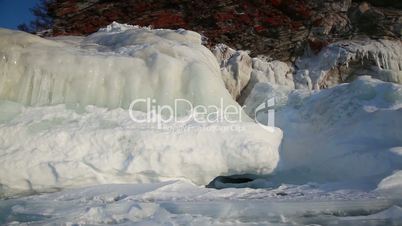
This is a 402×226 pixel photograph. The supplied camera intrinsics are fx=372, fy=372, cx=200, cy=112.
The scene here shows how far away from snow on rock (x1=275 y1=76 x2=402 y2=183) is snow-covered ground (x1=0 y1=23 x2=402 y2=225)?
1 cm

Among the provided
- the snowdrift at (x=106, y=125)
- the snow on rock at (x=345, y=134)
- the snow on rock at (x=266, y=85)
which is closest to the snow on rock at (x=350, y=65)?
the snow on rock at (x=266, y=85)

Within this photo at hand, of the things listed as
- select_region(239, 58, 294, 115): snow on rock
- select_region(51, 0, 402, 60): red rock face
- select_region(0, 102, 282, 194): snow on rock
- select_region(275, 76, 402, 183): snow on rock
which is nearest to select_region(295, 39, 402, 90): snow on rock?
select_region(239, 58, 294, 115): snow on rock

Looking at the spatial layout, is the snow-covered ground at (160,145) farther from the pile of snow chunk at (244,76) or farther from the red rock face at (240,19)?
the red rock face at (240,19)

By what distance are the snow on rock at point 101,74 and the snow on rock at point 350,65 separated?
3844mm

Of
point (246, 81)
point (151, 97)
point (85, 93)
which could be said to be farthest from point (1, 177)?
point (246, 81)

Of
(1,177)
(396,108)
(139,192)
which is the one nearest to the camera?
(139,192)

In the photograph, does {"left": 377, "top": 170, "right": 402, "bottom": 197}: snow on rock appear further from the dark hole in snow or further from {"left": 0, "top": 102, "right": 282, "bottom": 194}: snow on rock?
the dark hole in snow

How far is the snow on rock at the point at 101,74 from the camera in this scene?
422 centimetres

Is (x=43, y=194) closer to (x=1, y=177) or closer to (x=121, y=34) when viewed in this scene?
(x=1, y=177)

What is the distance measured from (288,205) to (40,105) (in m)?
2.93

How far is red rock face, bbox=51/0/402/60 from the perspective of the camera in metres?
9.12

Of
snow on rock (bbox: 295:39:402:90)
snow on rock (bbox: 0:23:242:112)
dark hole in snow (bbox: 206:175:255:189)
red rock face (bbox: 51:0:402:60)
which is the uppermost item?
red rock face (bbox: 51:0:402:60)

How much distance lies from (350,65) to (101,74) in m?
5.77

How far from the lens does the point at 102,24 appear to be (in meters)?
10.2
